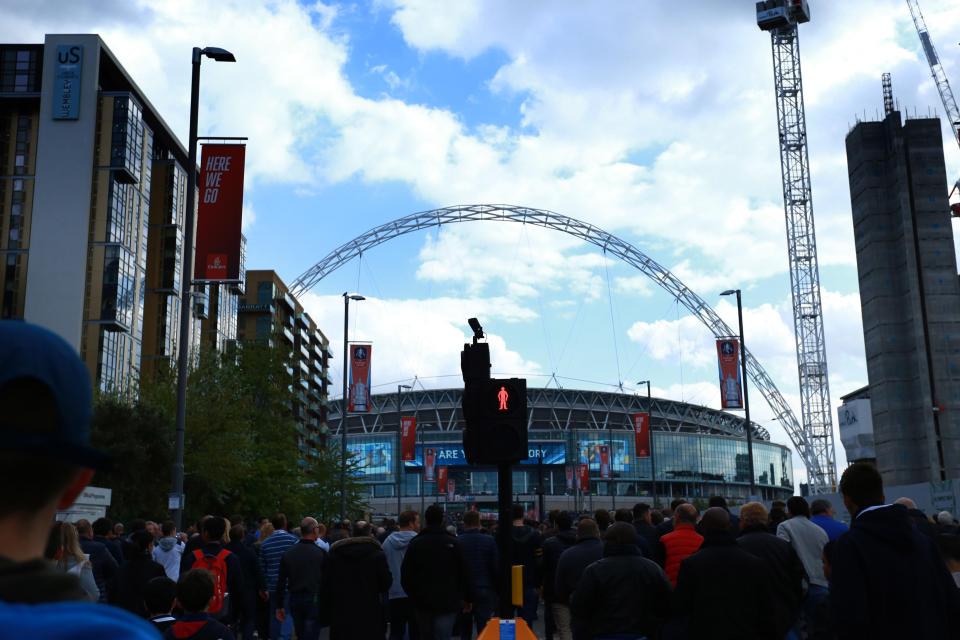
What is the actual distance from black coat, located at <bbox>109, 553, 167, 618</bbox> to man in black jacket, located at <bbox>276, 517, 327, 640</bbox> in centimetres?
322

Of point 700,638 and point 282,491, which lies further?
point 282,491

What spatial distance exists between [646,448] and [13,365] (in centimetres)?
6649

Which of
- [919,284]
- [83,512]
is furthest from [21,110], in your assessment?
[919,284]

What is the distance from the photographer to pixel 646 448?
2618 inches

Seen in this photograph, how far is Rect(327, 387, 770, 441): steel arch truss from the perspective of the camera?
526 feet

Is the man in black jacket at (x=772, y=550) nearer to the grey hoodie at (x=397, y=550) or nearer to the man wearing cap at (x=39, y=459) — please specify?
the grey hoodie at (x=397, y=550)

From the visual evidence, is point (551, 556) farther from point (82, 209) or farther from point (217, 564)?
point (82, 209)

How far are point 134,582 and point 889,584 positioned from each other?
7680mm

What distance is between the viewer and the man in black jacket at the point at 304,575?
13922mm

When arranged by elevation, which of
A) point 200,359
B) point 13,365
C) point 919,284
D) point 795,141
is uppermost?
point 795,141

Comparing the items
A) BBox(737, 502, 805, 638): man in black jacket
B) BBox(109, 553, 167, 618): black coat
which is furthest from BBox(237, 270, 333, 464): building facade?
BBox(737, 502, 805, 638): man in black jacket

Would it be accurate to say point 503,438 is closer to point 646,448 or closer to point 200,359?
point 200,359

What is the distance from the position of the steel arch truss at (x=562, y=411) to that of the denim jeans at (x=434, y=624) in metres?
144

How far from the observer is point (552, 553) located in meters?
14.2
